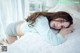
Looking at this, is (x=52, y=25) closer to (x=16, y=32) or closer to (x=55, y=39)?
(x=55, y=39)

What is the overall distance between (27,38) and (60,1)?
79 centimetres

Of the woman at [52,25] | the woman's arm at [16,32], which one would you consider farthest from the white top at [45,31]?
the woman's arm at [16,32]

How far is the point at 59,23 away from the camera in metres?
1.19

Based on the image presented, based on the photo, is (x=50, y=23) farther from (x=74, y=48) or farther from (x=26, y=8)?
(x=26, y=8)

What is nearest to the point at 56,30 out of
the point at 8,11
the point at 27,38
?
the point at 27,38

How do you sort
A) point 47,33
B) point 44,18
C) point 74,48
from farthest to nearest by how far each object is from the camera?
point 44,18 → point 47,33 → point 74,48

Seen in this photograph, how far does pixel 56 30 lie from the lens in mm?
1149

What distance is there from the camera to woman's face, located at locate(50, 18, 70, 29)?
1165 mm

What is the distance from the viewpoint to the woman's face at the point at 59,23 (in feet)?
3.82

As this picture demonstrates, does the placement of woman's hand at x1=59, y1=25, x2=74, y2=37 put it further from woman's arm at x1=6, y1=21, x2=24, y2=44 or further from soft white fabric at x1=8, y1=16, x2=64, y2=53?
woman's arm at x1=6, y1=21, x2=24, y2=44

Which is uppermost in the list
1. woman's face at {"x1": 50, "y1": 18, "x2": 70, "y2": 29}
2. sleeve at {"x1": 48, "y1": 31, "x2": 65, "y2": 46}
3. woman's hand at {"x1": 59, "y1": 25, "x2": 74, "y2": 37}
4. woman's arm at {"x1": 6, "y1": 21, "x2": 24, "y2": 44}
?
woman's face at {"x1": 50, "y1": 18, "x2": 70, "y2": 29}

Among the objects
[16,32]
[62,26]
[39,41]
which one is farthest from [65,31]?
[16,32]

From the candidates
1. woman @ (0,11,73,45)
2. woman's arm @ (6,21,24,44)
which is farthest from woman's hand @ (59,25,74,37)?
woman's arm @ (6,21,24,44)

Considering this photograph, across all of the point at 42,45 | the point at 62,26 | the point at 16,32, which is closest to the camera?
the point at 42,45
